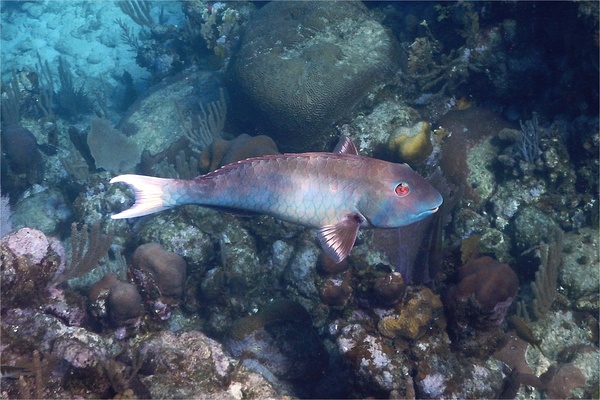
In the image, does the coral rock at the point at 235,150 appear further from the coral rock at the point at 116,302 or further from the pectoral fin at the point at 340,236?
the pectoral fin at the point at 340,236

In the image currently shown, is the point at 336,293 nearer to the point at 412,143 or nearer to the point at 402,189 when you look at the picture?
the point at 402,189

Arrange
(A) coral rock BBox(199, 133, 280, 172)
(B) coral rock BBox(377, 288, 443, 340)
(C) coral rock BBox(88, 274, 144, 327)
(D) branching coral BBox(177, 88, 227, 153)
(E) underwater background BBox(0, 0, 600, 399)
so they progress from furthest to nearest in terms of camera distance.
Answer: (D) branching coral BBox(177, 88, 227, 153) → (A) coral rock BBox(199, 133, 280, 172) → (C) coral rock BBox(88, 274, 144, 327) → (B) coral rock BBox(377, 288, 443, 340) → (E) underwater background BBox(0, 0, 600, 399)

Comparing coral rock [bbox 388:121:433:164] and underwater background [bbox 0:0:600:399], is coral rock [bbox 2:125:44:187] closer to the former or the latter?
underwater background [bbox 0:0:600:399]

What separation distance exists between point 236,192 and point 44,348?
2.07 meters

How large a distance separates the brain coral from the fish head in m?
4.26

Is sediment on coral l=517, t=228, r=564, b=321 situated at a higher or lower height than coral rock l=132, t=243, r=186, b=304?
lower

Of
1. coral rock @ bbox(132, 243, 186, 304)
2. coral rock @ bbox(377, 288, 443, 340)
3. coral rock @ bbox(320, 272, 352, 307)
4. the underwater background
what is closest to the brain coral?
the underwater background

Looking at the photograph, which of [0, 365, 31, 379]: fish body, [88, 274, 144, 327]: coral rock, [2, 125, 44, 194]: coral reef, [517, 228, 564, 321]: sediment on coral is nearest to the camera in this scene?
[0, 365, 31, 379]: fish body

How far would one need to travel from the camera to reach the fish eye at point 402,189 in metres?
3.40

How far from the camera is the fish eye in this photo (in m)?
3.40

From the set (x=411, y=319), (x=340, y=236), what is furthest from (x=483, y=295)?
(x=340, y=236)

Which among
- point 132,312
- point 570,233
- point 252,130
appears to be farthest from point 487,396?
point 252,130

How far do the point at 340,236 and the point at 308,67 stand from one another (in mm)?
5078

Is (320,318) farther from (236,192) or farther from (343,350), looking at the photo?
(236,192)
